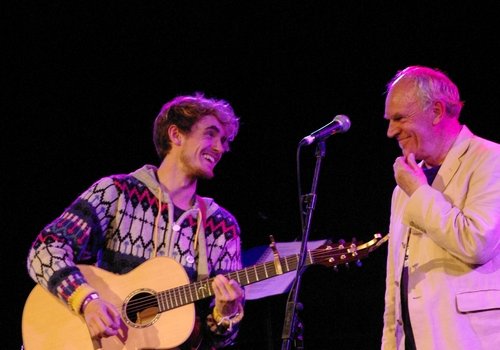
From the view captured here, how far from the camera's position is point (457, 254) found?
2.83 m

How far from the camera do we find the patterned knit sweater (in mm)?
3582

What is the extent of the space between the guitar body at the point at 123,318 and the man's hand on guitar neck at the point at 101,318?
4.7 inches

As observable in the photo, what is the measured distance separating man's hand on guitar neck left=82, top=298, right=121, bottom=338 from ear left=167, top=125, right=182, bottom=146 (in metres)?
1.18

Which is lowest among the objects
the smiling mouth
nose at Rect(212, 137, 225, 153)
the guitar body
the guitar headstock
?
the guitar body

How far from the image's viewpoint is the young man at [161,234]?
352 centimetres

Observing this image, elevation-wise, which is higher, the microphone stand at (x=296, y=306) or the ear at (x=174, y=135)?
the ear at (x=174, y=135)

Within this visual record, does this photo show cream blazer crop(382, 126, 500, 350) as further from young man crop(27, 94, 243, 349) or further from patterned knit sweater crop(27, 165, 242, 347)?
patterned knit sweater crop(27, 165, 242, 347)

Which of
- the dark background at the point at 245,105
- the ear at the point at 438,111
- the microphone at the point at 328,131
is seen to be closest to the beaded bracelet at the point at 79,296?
the microphone at the point at 328,131

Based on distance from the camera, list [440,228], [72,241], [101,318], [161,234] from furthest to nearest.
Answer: [161,234] → [72,241] → [101,318] → [440,228]

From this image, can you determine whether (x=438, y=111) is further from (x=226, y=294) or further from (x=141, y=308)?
(x=141, y=308)

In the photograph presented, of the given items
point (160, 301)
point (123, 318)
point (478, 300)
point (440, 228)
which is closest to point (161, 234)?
point (160, 301)

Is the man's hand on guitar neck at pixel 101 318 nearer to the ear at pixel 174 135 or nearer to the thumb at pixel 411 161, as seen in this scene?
the ear at pixel 174 135

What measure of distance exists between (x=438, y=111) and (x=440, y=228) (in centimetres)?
81

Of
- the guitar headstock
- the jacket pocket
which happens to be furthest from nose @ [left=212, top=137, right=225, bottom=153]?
the jacket pocket
